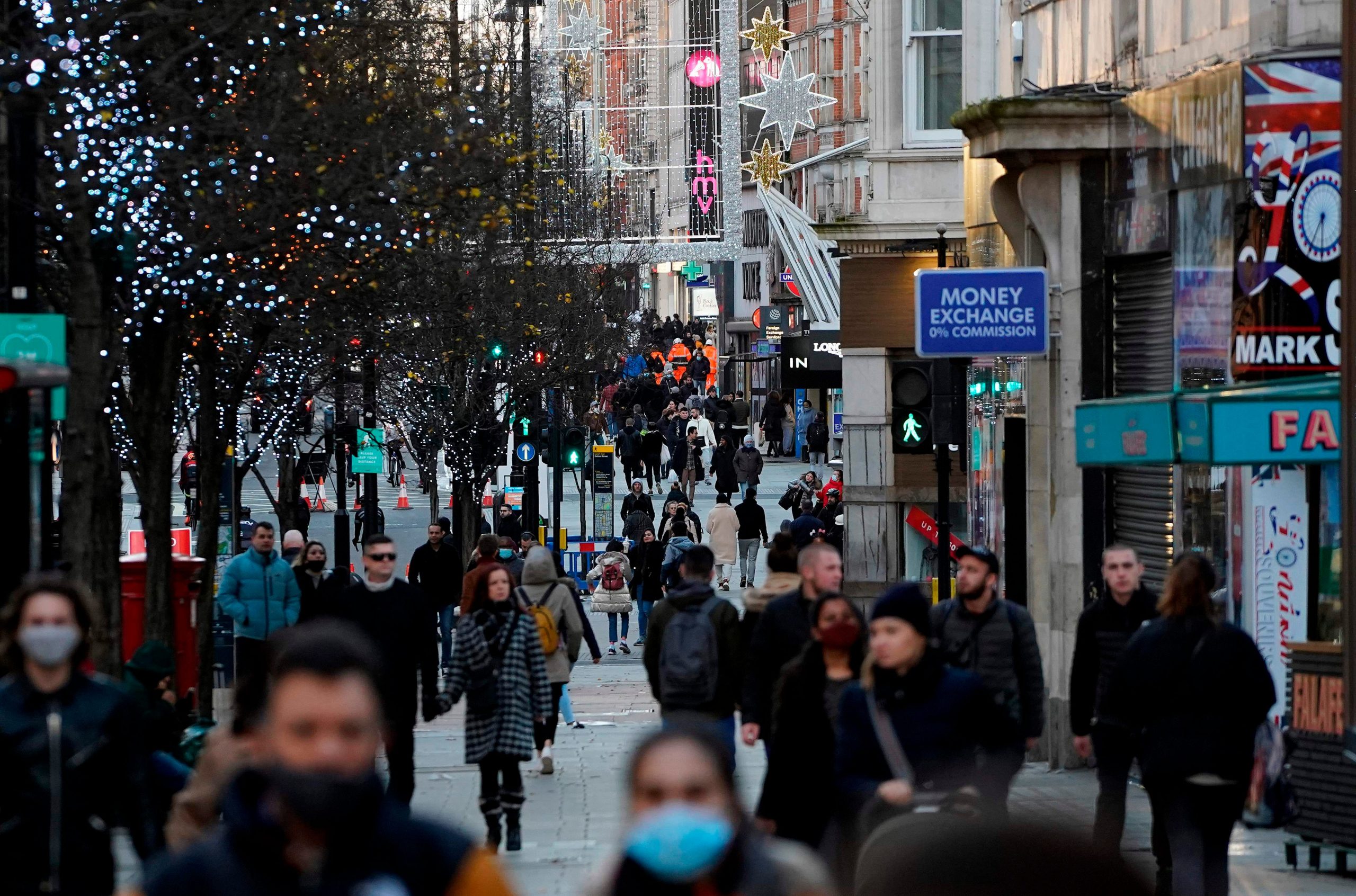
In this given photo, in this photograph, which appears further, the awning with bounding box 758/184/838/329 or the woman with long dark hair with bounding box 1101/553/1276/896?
the awning with bounding box 758/184/838/329

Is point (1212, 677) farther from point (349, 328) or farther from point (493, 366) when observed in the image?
point (493, 366)

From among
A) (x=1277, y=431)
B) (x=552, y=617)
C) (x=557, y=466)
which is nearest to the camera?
(x=1277, y=431)

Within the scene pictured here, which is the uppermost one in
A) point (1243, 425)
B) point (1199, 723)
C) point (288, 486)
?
point (1243, 425)

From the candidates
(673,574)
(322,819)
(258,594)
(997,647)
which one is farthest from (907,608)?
(673,574)

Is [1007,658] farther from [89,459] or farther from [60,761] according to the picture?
[89,459]

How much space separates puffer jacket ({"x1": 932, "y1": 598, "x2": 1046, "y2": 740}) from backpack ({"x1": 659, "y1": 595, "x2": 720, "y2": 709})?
1.75 meters

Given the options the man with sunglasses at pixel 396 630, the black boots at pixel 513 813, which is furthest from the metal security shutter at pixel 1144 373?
the man with sunglasses at pixel 396 630

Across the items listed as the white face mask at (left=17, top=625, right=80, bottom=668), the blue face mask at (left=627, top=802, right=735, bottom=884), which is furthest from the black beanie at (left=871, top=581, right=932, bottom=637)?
the blue face mask at (left=627, top=802, right=735, bottom=884)

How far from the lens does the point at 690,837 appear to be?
12.3 feet

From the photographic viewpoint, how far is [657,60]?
307 feet

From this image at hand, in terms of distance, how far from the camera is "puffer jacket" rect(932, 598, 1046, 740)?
1031 centimetres

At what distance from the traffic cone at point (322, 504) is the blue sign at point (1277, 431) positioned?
137 ft

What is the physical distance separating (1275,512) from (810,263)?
Answer: 1098 inches

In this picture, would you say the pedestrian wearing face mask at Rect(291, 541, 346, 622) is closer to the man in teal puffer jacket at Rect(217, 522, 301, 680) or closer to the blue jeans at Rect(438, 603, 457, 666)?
the man in teal puffer jacket at Rect(217, 522, 301, 680)
